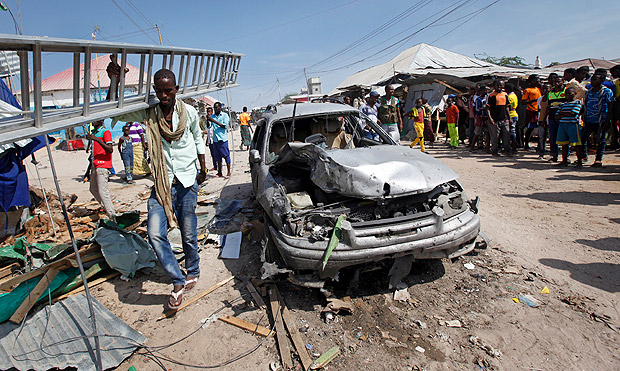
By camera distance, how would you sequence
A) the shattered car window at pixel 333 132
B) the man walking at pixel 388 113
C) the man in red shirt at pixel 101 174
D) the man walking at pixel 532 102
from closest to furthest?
the shattered car window at pixel 333 132 < the man in red shirt at pixel 101 174 < the man walking at pixel 388 113 < the man walking at pixel 532 102

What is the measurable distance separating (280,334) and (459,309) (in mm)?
1558

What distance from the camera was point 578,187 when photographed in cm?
575

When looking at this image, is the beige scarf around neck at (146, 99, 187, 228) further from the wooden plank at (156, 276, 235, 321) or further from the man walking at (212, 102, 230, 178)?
the man walking at (212, 102, 230, 178)

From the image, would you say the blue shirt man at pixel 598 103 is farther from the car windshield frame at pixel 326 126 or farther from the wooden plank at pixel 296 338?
the wooden plank at pixel 296 338

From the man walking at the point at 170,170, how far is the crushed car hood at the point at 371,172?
41.4 inches

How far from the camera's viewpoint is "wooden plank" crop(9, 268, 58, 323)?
8.86ft

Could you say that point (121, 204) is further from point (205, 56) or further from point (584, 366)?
point (584, 366)

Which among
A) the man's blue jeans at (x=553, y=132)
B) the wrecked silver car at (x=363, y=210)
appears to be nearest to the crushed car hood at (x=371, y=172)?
the wrecked silver car at (x=363, y=210)

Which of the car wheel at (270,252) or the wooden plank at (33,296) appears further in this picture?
the car wheel at (270,252)

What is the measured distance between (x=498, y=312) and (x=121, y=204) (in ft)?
23.4

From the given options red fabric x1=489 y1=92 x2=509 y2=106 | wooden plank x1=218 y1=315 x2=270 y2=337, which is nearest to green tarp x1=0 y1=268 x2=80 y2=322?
wooden plank x1=218 y1=315 x2=270 y2=337

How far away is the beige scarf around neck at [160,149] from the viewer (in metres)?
2.94

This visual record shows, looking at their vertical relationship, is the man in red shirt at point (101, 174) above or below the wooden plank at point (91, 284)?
above

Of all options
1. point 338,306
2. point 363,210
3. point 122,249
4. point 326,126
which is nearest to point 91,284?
point 122,249
